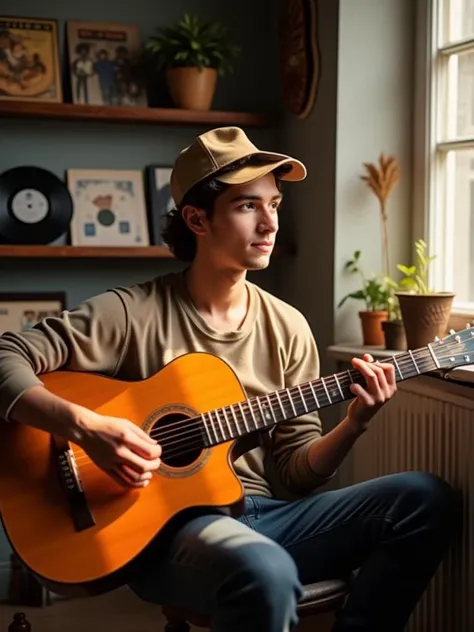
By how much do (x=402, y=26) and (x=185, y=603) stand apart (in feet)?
5.31

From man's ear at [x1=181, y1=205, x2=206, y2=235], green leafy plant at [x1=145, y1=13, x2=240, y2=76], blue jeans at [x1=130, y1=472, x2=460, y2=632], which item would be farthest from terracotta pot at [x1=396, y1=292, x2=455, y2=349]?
green leafy plant at [x1=145, y1=13, x2=240, y2=76]

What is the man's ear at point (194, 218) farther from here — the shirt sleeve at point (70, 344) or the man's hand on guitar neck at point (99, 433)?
the man's hand on guitar neck at point (99, 433)

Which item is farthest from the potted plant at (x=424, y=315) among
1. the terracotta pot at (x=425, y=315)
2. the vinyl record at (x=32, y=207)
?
the vinyl record at (x=32, y=207)

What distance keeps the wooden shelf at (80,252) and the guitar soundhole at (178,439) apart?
37.0 inches

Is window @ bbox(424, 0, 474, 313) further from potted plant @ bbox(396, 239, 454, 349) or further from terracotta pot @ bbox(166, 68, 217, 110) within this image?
terracotta pot @ bbox(166, 68, 217, 110)

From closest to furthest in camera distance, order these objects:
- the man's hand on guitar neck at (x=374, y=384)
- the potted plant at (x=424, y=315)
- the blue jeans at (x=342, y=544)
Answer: the blue jeans at (x=342, y=544) → the man's hand on guitar neck at (x=374, y=384) → the potted plant at (x=424, y=315)

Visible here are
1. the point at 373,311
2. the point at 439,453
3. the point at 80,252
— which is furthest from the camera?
the point at 80,252

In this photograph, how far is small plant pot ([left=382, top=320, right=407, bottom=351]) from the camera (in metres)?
2.33

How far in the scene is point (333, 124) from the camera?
8.23 feet

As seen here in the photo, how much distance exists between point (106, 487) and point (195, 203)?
606mm

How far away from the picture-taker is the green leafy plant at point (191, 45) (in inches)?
105

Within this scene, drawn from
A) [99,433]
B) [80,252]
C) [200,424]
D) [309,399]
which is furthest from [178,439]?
[80,252]

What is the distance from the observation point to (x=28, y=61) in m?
2.68

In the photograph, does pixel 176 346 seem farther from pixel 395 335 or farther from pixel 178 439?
pixel 395 335
